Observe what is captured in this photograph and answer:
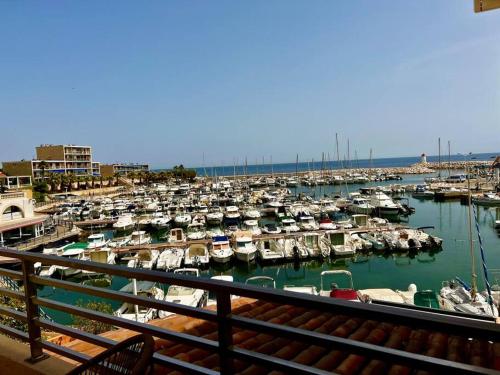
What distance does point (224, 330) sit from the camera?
162cm

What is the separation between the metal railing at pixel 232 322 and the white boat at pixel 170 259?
63.8 ft

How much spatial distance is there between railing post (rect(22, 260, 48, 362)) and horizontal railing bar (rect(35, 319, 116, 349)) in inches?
2.1

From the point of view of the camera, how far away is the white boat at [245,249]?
75.6ft

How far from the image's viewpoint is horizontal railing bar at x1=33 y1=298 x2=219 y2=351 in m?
1.71

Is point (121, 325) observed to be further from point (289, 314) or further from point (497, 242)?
point (497, 242)

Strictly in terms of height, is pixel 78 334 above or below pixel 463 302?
above

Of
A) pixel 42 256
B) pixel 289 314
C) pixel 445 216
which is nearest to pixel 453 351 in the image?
pixel 289 314

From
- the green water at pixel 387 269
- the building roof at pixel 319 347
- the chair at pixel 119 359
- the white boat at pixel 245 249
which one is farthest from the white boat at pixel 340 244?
the chair at pixel 119 359

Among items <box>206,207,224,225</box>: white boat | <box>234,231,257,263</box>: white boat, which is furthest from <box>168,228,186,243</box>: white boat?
<box>206,207,224,225</box>: white boat

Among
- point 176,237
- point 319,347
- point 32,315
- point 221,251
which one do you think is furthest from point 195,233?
point 319,347

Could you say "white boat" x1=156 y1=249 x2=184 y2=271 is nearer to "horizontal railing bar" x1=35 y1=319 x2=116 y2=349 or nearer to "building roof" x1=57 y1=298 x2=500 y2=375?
"building roof" x1=57 y1=298 x2=500 y2=375

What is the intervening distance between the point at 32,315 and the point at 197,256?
2052 cm

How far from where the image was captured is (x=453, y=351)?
3467mm

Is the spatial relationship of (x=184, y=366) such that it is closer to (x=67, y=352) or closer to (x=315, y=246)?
(x=67, y=352)
